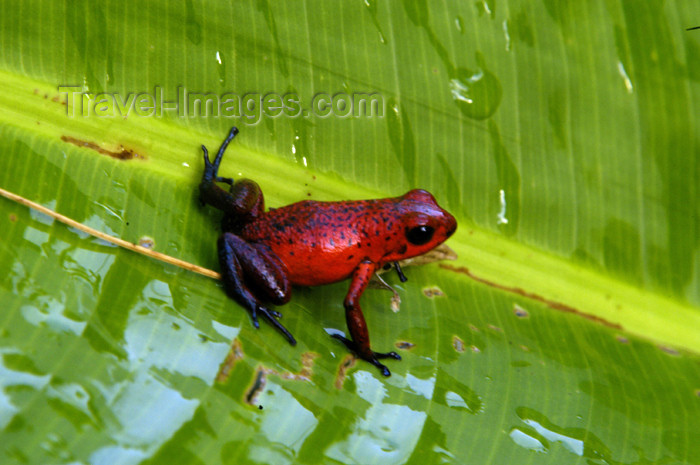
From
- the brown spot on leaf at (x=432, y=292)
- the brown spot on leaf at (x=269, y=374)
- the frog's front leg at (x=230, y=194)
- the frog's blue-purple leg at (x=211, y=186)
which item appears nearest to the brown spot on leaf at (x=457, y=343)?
the brown spot on leaf at (x=432, y=292)

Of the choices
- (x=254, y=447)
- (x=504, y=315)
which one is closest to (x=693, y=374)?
(x=504, y=315)

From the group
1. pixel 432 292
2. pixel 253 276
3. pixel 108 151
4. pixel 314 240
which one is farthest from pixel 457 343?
pixel 108 151

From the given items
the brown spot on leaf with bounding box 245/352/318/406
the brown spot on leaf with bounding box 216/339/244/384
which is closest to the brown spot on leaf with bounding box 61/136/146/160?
the brown spot on leaf with bounding box 216/339/244/384

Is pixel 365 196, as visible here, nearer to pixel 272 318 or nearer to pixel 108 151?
pixel 272 318

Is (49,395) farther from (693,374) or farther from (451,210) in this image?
(693,374)

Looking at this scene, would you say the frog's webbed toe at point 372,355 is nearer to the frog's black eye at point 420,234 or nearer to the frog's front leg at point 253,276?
the frog's front leg at point 253,276
